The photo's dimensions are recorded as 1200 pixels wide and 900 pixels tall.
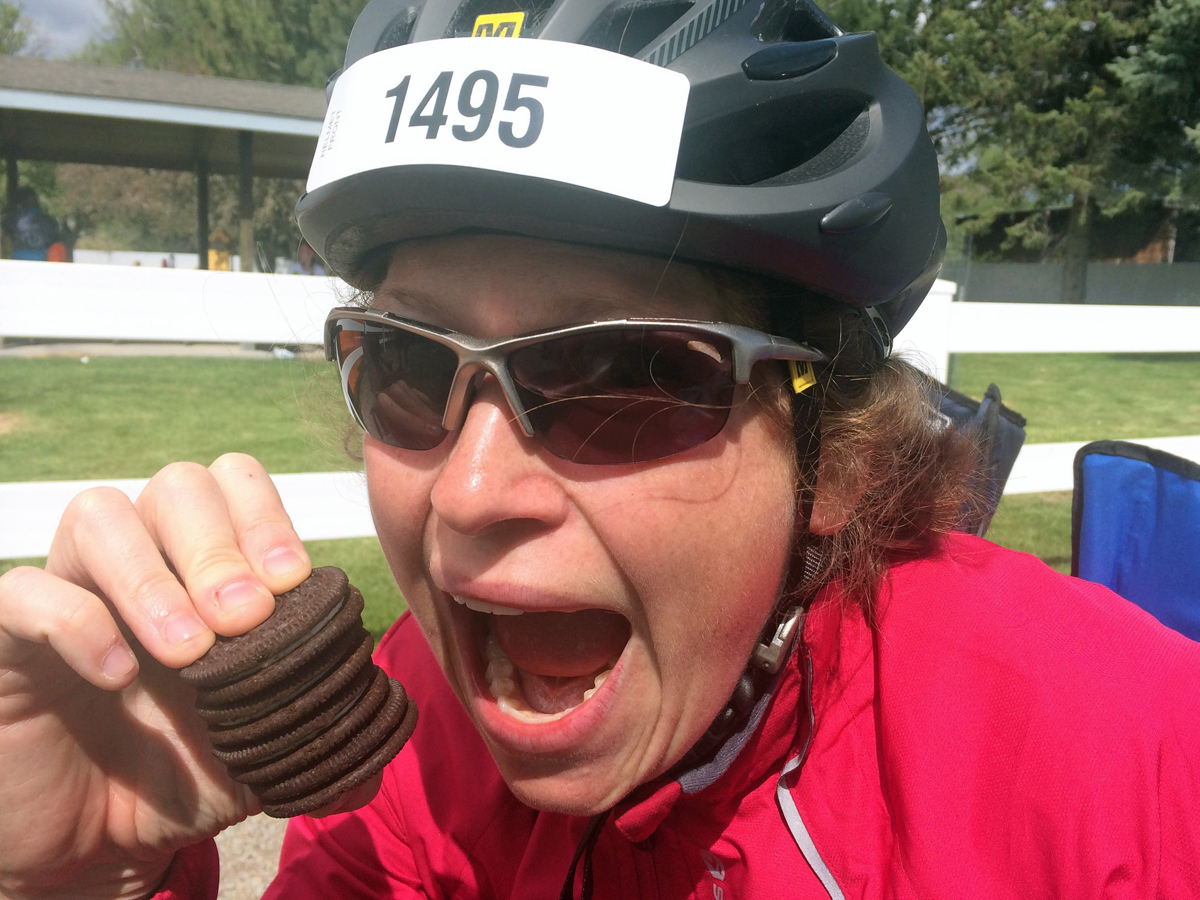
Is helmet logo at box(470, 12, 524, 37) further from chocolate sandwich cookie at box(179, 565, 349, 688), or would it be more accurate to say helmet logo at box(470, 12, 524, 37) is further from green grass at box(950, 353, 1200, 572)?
green grass at box(950, 353, 1200, 572)

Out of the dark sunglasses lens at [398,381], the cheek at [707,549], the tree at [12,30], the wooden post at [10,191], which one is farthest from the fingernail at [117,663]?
the tree at [12,30]

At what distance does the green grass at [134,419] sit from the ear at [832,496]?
12.3 feet

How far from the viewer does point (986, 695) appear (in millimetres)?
1446

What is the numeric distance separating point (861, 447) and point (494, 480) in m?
0.74

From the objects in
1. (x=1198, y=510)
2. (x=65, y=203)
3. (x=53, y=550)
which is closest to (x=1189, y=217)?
(x=1198, y=510)

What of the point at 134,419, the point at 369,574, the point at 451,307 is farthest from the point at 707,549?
the point at 134,419

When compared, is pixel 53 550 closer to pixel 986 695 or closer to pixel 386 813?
pixel 386 813

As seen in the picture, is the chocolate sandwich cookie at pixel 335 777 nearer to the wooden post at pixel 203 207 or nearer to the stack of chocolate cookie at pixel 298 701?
the stack of chocolate cookie at pixel 298 701

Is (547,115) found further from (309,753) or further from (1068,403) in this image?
(1068,403)

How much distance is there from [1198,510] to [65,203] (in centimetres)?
5167

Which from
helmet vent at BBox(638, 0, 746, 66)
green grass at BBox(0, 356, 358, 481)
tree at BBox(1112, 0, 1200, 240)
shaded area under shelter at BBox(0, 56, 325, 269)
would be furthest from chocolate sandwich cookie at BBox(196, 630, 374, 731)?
tree at BBox(1112, 0, 1200, 240)

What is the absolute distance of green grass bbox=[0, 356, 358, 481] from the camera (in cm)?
810

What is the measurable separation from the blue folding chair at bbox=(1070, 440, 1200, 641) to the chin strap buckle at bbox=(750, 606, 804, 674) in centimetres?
95

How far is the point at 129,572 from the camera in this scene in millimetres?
1375
